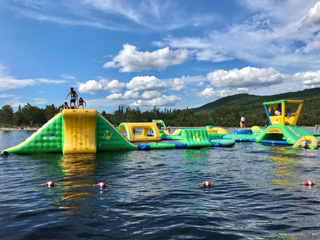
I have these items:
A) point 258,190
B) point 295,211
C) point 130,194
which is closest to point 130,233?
point 130,194

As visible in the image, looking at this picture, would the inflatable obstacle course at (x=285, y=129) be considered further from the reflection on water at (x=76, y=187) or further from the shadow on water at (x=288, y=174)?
the reflection on water at (x=76, y=187)

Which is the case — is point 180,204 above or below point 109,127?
below

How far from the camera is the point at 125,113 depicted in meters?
127

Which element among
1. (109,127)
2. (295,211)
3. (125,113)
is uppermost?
(125,113)

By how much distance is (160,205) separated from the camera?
6.68 m

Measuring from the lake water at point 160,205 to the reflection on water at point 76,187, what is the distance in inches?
1.1

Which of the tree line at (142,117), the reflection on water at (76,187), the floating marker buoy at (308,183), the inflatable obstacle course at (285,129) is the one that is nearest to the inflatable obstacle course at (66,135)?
the reflection on water at (76,187)

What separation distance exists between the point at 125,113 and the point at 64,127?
4334 inches

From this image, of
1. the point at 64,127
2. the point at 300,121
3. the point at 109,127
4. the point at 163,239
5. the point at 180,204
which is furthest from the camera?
the point at 300,121

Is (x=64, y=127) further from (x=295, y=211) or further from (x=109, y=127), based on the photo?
(x=295, y=211)

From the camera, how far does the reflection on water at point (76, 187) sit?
679 cm

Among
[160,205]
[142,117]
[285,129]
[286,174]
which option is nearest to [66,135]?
[160,205]

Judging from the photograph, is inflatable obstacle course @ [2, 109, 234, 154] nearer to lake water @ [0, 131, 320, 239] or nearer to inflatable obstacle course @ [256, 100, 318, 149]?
lake water @ [0, 131, 320, 239]

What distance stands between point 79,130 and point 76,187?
9.87 m
